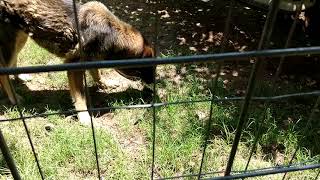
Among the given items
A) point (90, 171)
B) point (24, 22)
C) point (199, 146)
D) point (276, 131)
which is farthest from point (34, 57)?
point (276, 131)

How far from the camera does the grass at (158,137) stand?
10.9ft

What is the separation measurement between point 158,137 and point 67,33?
1373 millimetres

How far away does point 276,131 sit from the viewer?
3.70m

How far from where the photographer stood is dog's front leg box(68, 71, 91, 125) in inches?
154

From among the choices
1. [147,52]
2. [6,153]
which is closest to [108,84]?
[147,52]

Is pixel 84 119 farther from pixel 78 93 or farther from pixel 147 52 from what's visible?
pixel 147 52

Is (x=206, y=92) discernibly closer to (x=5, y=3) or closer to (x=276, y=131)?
(x=276, y=131)

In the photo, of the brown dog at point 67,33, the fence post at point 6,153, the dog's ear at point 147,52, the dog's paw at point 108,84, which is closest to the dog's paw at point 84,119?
the brown dog at point 67,33

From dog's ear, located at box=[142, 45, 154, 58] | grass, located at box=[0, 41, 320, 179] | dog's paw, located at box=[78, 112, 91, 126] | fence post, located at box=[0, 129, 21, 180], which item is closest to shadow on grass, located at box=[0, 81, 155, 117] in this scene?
grass, located at box=[0, 41, 320, 179]

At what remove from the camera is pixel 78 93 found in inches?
158

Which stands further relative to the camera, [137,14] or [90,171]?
[137,14]

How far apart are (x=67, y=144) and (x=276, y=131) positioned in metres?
1.99

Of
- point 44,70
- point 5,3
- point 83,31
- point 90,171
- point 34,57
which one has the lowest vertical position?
point 90,171

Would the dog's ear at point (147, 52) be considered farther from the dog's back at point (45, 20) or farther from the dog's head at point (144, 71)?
the dog's back at point (45, 20)
